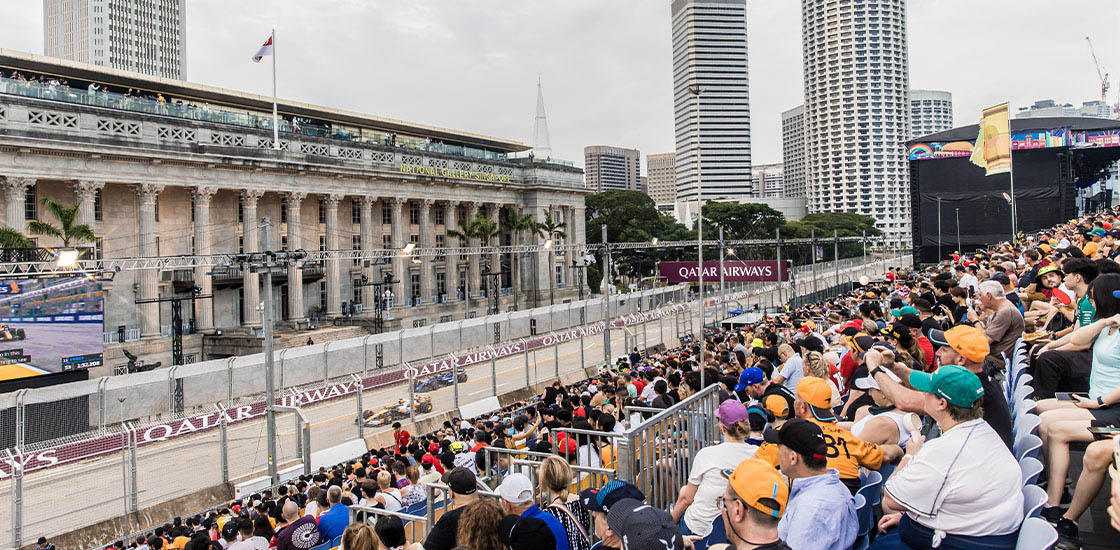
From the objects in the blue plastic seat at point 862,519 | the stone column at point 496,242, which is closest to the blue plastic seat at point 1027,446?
the blue plastic seat at point 862,519

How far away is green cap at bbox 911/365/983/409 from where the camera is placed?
4.31 meters

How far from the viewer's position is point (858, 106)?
17850cm

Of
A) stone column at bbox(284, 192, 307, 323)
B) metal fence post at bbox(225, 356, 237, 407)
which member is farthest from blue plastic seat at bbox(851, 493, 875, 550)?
stone column at bbox(284, 192, 307, 323)

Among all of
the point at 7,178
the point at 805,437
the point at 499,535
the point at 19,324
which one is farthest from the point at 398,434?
the point at 7,178

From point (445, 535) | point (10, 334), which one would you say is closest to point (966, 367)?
point (445, 535)

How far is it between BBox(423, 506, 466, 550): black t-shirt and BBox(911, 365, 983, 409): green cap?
3371 millimetres

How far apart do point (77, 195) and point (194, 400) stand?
21646 mm

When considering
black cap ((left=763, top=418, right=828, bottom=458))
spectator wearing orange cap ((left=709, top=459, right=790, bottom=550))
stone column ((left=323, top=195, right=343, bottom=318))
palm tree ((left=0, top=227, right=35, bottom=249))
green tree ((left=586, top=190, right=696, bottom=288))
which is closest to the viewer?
spectator wearing orange cap ((left=709, top=459, right=790, bottom=550))

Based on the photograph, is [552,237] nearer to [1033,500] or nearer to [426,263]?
[426,263]

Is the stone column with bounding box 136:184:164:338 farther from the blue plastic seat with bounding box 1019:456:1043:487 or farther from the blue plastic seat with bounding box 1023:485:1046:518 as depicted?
the blue plastic seat with bounding box 1023:485:1046:518

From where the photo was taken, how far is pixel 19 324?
86.5 feet

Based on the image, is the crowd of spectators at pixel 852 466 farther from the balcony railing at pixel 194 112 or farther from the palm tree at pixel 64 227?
the balcony railing at pixel 194 112

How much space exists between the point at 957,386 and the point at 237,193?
164 ft

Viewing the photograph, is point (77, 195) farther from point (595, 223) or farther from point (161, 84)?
point (595, 223)
